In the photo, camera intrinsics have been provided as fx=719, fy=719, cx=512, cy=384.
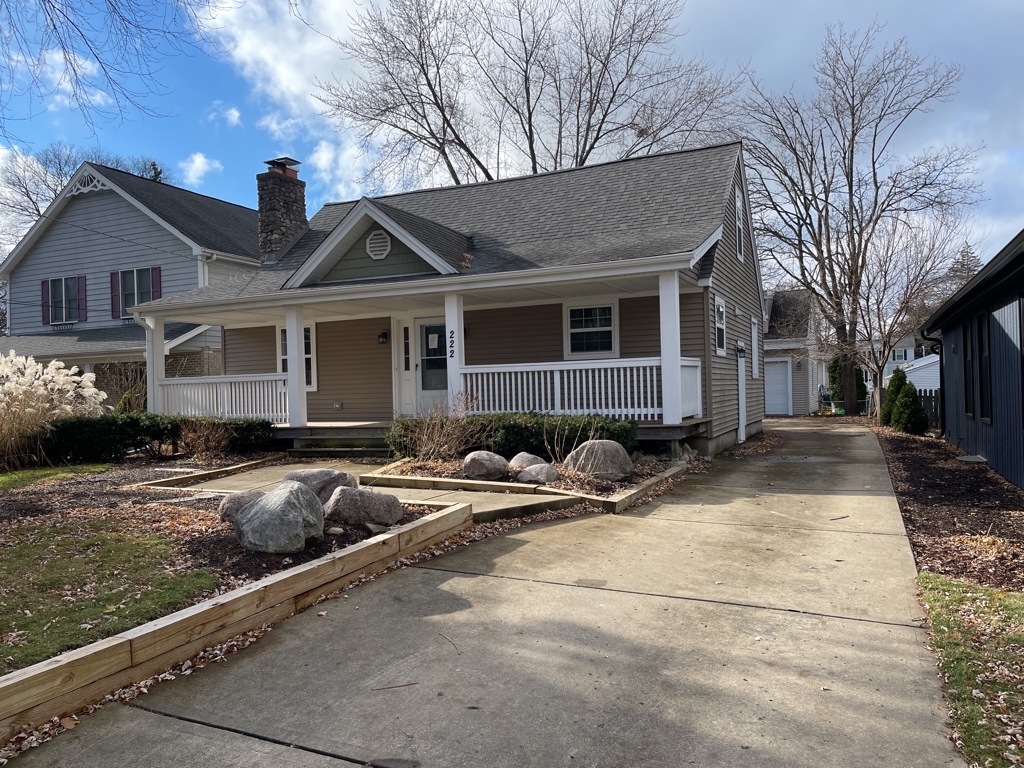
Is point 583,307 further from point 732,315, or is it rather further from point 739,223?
point 739,223

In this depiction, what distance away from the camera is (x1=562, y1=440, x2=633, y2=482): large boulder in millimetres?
8617

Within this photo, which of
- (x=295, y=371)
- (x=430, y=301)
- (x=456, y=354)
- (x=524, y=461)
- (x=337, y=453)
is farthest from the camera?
(x=430, y=301)

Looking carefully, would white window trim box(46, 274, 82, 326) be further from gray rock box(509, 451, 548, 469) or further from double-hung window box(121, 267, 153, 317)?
gray rock box(509, 451, 548, 469)

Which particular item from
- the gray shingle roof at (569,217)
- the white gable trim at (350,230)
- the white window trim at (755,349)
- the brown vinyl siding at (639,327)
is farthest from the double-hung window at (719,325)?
the white gable trim at (350,230)

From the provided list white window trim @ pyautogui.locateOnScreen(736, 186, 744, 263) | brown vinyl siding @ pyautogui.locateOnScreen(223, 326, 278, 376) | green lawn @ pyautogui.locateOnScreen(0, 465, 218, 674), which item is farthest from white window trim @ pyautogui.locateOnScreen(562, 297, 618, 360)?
green lawn @ pyautogui.locateOnScreen(0, 465, 218, 674)

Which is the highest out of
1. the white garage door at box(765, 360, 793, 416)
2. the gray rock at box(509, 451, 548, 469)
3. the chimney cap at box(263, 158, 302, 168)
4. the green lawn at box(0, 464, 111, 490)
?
the chimney cap at box(263, 158, 302, 168)

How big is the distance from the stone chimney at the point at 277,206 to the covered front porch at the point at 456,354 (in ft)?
6.14

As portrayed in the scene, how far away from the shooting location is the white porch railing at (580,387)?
425 inches

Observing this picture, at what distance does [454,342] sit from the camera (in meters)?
11.9

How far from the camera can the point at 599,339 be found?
1291 cm

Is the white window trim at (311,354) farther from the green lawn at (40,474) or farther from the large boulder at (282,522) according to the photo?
the large boulder at (282,522)

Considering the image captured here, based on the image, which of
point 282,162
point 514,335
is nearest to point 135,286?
point 282,162

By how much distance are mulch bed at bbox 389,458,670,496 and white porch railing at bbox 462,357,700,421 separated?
101 cm

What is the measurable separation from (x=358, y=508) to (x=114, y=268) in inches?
753
